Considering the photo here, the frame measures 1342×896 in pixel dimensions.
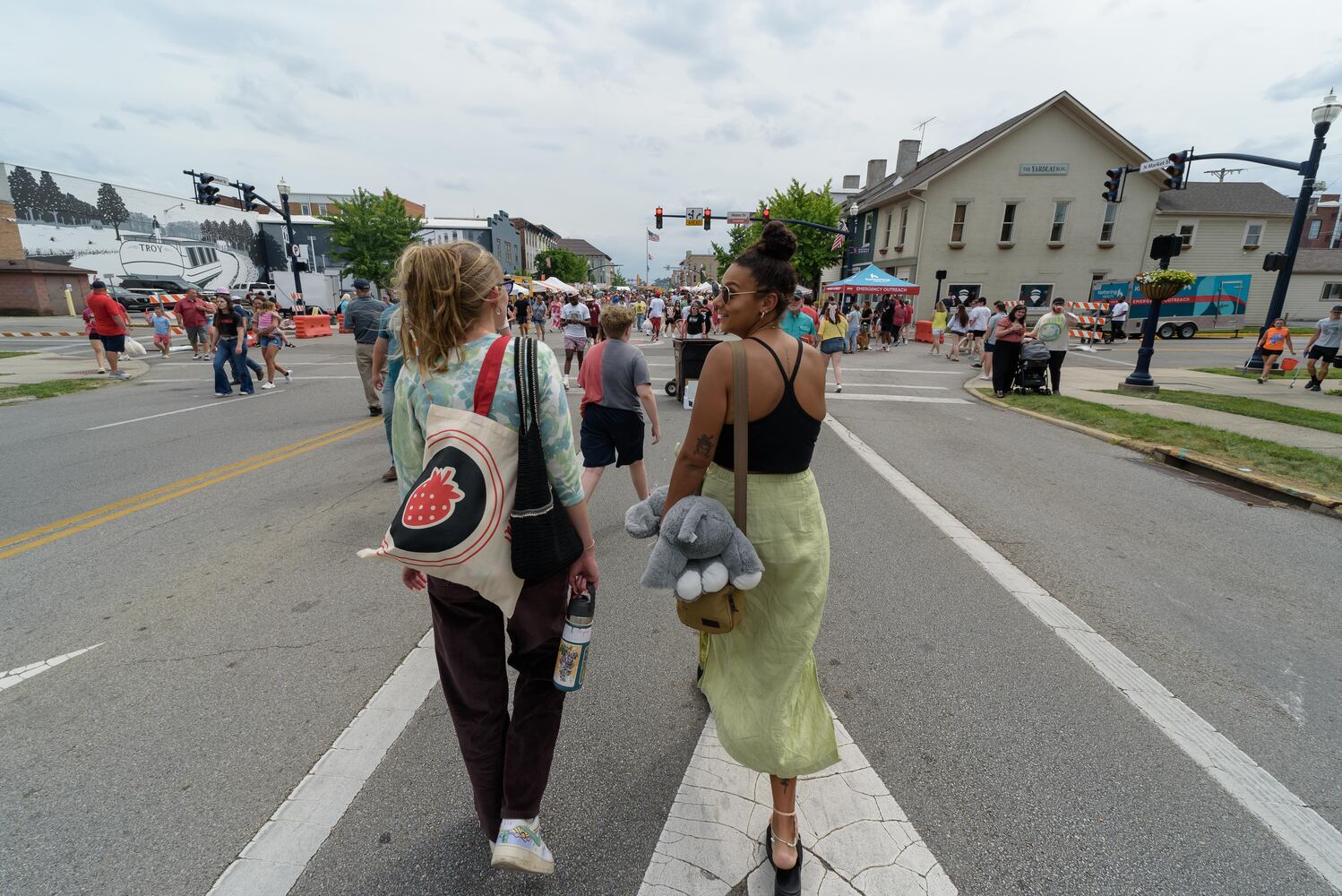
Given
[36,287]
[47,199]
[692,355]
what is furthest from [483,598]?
[47,199]

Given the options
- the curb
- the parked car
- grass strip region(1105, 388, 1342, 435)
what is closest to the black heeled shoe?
the curb

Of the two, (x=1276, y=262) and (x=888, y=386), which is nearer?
(x=888, y=386)

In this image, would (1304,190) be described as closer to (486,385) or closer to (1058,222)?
(1058,222)

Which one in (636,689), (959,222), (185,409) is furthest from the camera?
(959,222)

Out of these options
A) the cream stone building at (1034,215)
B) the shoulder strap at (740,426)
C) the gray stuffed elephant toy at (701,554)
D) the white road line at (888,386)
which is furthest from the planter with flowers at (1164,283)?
the cream stone building at (1034,215)

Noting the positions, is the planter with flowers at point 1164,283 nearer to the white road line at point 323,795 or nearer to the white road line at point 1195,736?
the white road line at point 1195,736

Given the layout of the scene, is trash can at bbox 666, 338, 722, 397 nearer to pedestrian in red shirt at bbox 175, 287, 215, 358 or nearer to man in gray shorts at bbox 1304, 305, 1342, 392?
man in gray shorts at bbox 1304, 305, 1342, 392

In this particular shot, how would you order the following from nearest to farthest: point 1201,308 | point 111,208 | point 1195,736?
1. point 1195,736
2. point 1201,308
3. point 111,208

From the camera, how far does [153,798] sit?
221cm

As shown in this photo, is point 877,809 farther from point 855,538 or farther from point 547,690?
point 855,538

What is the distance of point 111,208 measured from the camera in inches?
1432

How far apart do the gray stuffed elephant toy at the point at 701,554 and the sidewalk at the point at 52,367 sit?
16.4m

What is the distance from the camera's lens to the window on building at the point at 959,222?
30.1 meters

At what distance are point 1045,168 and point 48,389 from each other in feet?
124
